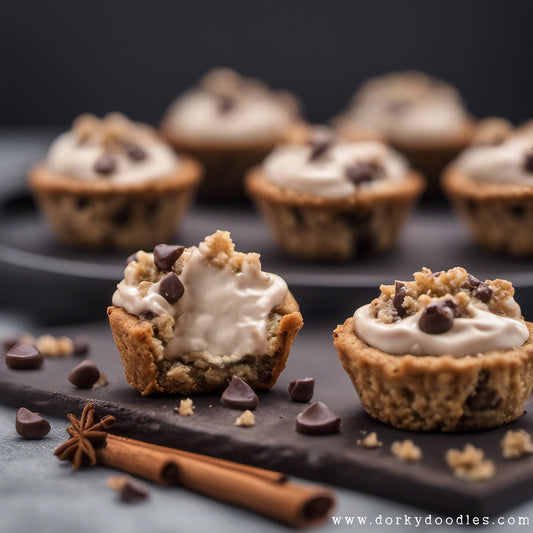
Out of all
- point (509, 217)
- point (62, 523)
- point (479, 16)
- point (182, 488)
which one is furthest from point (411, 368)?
point (479, 16)

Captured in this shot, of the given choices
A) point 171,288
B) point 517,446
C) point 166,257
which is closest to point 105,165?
point 166,257

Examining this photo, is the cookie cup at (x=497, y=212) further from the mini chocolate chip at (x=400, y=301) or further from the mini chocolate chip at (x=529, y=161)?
the mini chocolate chip at (x=400, y=301)

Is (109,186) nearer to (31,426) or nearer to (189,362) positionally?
(189,362)

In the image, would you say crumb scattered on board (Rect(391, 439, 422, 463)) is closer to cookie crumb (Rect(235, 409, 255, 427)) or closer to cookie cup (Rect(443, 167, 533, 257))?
cookie crumb (Rect(235, 409, 255, 427))

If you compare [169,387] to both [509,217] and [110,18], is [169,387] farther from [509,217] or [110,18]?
[110,18]

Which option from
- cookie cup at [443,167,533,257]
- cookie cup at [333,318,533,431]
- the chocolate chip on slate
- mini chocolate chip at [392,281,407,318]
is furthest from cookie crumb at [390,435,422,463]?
cookie cup at [443,167,533,257]

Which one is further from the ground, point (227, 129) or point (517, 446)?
point (517, 446)
